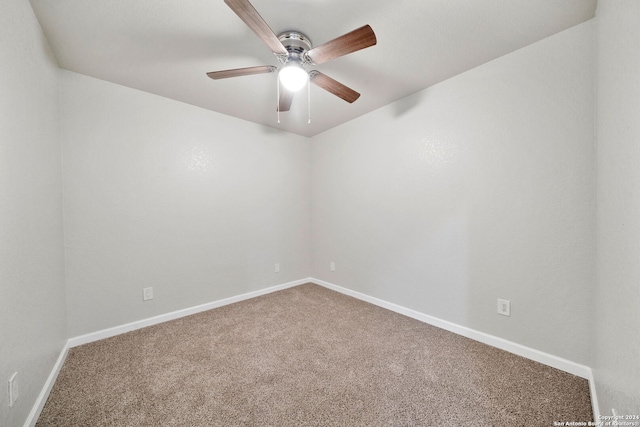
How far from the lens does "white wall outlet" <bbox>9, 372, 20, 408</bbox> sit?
105cm

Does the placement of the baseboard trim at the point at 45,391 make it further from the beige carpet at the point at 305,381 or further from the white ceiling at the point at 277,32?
the white ceiling at the point at 277,32

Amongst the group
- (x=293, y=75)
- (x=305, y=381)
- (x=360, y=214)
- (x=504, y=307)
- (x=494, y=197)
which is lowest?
(x=305, y=381)

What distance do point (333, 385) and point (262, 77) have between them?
2.40 m

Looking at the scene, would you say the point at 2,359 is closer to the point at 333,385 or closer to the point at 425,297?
the point at 333,385

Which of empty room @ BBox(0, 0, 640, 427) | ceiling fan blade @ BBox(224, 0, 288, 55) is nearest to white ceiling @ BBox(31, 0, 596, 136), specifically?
empty room @ BBox(0, 0, 640, 427)

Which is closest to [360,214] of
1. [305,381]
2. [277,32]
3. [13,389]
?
[305,381]

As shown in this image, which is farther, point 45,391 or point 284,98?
point 284,98

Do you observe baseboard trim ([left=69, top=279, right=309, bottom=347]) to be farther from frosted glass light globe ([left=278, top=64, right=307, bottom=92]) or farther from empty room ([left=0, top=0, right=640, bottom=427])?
frosted glass light globe ([left=278, top=64, right=307, bottom=92])

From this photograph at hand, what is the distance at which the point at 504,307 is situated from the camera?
186cm

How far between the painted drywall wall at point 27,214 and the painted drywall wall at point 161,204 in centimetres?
25

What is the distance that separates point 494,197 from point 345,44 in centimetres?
160

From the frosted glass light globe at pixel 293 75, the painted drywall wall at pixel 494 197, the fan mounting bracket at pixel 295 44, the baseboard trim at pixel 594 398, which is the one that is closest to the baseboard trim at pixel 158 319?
the painted drywall wall at pixel 494 197

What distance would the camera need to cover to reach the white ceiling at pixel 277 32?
1.36 meters

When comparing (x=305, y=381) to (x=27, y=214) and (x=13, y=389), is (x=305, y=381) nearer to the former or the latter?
(x=13, y=389)
